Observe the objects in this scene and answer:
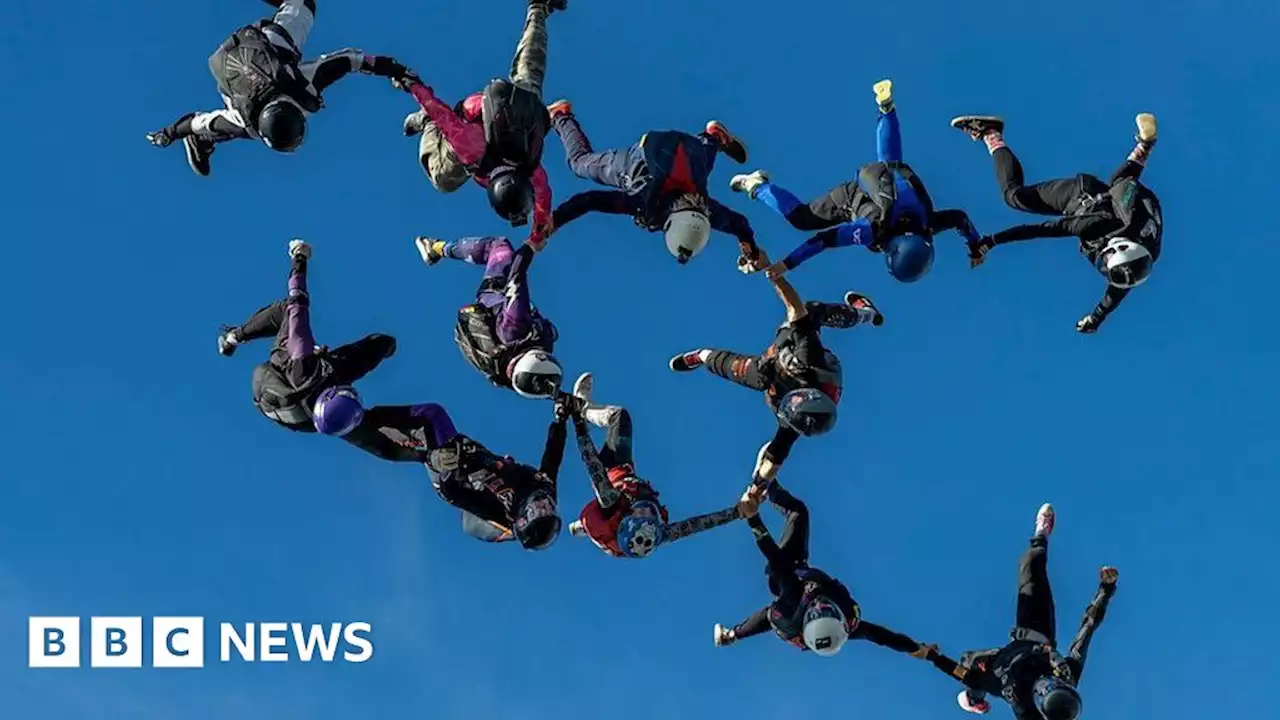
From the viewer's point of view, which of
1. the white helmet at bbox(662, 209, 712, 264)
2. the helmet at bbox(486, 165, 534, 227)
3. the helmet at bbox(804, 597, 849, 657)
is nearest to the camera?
the helmet at bbox(486, 165, 534, 227)

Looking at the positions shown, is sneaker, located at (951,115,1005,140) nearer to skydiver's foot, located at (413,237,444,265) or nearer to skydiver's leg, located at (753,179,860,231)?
skydiver's leg, located at (753,179,860,231)

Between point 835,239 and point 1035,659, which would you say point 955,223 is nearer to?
point 835,239

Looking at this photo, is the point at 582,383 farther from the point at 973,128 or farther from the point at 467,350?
the point at 973,128

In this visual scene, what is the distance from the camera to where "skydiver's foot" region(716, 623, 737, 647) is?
33.0 m

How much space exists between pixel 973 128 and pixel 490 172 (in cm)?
1067

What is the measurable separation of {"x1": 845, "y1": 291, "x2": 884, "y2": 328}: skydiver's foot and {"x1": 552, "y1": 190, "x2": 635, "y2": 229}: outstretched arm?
235 inches

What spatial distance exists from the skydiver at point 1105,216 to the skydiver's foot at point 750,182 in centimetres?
436

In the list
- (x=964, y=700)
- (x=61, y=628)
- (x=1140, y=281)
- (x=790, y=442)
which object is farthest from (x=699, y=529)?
(x=61, y=628)

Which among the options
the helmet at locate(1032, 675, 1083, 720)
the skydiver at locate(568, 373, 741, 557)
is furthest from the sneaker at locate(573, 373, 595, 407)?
the helmet at locate(1032, 675, 1083, 720)

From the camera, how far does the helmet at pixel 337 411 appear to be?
2748 cm

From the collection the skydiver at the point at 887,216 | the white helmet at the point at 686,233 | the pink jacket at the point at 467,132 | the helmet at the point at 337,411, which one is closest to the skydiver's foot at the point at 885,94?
the skydiver at the point at 887,216

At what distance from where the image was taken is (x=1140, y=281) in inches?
1200

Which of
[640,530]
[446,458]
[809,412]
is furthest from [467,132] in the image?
[809,412]

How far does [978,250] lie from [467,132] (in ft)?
32.4
